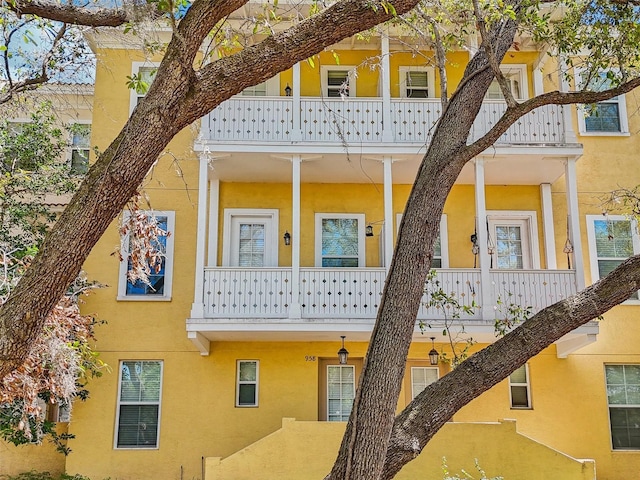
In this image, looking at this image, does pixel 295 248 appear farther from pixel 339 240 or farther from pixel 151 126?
pixel 151 126

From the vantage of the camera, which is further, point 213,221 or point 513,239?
point 513,239

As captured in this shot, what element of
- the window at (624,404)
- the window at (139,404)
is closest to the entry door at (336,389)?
the window at (139,404)

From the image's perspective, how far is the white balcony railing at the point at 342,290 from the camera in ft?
40.7

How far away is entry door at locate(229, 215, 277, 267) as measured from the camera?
14.2 m

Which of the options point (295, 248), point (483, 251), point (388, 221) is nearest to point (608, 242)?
point (483, 251)

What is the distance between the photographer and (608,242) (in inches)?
562

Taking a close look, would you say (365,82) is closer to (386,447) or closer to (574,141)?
(574,141)

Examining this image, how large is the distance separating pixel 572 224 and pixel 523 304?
1858 mm

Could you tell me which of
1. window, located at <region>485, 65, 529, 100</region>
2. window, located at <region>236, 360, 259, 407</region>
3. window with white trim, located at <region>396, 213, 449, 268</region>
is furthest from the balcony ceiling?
window, located at <region>236, 360, 259, 407</region>

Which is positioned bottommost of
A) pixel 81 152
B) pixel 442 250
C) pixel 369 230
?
pixel 442 250

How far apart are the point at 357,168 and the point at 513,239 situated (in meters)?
3.68

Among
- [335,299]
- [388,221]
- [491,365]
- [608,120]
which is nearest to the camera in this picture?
[491,365]

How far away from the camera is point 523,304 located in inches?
494

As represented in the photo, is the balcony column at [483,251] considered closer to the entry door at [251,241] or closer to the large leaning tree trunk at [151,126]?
the entry door at [251,241]
